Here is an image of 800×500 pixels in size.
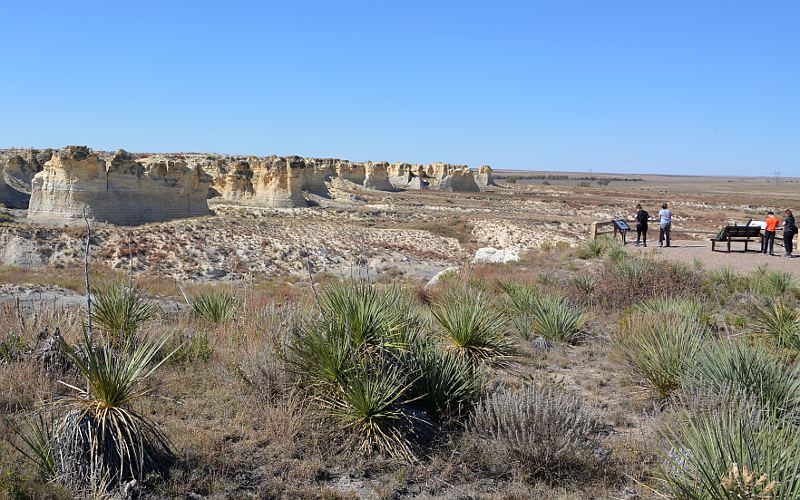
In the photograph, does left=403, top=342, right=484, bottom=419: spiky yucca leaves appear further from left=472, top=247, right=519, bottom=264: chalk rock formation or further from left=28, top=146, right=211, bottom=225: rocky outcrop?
left=28, top=146, right=211, bottom=225: rocky outcrop

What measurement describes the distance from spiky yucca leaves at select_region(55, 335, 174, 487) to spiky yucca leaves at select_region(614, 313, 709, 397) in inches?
163

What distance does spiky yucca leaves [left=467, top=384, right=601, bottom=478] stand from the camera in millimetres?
4133

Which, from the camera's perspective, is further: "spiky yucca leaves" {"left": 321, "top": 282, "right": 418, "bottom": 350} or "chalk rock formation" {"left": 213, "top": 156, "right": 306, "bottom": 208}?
"chalk rock formation" {"left": 213, "top": 156, "right": 306, "bottom": 208}

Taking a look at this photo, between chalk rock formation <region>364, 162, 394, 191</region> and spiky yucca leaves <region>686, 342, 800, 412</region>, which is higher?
chalk rock formation <region>364, 162, 394, 191</region>

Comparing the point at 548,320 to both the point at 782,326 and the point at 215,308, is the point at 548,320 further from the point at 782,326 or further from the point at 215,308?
the point at 215,308

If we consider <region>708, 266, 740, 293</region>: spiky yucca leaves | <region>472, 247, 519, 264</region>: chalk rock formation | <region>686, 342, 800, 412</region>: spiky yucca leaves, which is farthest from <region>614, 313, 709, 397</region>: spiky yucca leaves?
<region>472, 247, 519, 264</region>: chalk rock formation

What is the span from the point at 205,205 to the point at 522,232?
59.4 ft

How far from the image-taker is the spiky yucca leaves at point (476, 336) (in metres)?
5.95

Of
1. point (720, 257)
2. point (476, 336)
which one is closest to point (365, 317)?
point (476, 336)

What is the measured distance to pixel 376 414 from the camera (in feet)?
14.2

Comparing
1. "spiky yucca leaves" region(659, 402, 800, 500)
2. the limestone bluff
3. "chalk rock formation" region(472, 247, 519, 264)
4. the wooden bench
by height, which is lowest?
"chalk rock formation" region(472, 247, 519, 264)

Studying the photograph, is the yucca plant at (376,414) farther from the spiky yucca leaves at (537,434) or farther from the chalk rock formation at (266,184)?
the chalk rock formation at (266,184)

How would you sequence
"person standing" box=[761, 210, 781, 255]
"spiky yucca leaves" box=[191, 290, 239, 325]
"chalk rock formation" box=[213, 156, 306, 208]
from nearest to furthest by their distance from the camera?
"spiky yucca leaves" box=[191, 290, 239, 325], "person standing" box=[761, 210, 781, 255], "chalk rock formation" box=[213, 156, 306, 208]

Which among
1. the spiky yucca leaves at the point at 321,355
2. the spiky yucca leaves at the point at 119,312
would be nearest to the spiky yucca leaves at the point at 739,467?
the spiky yucca leaves at the point at 321,355
